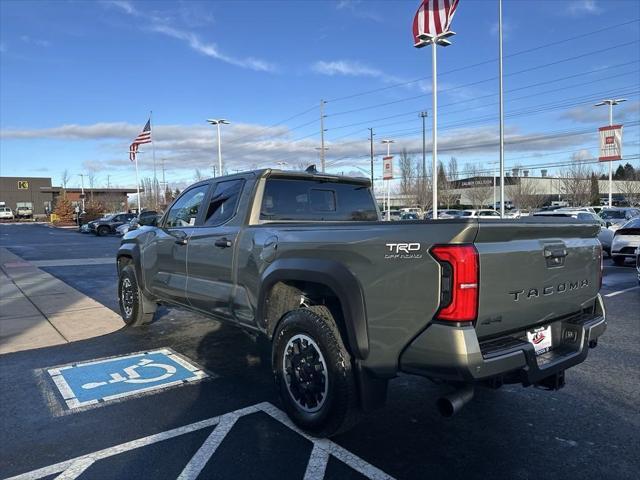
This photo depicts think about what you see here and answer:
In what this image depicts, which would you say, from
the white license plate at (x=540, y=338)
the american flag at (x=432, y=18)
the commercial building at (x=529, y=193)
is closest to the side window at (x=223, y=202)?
the white license plate at (x=540, y=338)

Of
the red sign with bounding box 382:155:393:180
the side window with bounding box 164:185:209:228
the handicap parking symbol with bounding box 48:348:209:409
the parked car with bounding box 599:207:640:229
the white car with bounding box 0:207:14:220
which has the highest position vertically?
the red sign with bounding box 382:155:393:180

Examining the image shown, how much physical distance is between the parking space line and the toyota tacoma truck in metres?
0.16

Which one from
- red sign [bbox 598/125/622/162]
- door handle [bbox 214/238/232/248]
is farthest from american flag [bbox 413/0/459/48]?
red sign [bbox 598/125/622/162]

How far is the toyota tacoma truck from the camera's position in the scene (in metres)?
2.79

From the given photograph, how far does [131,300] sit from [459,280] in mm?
5469

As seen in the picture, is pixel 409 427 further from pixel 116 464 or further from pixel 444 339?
pixel 116 464

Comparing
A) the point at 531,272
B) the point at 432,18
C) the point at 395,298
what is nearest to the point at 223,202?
the point at 395,298

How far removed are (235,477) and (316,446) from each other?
0.64m

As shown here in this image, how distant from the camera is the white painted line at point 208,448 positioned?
10.3 feet

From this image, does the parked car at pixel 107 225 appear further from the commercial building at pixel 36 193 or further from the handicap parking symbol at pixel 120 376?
the commercial building at pixel 36 193

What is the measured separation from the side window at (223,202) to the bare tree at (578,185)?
2302 inches

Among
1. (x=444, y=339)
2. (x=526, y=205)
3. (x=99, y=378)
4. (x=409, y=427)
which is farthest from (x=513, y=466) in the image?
(x=526, y=205)

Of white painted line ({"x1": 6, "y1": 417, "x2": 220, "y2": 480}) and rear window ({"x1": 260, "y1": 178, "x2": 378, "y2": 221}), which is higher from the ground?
rear window ({"x1": 260, "y1": 178, "x2": 378, "y2": 221})

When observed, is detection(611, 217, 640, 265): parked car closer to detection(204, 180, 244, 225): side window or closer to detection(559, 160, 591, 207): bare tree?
detection(204, 180, 244, 225): side window
